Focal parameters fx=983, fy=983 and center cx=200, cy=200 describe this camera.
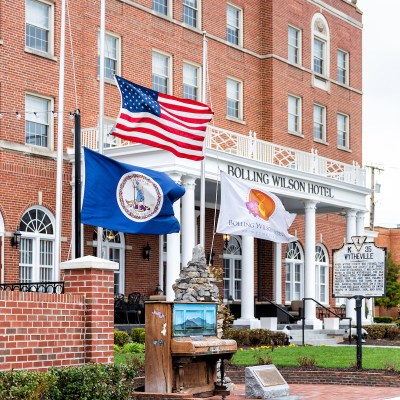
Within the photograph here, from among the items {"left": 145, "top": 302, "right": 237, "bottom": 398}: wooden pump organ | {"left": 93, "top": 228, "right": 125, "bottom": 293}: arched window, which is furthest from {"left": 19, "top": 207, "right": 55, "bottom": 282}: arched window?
{"left": 145, "top": 302, "right": 237, "bottom": 398}: wooden pump organ

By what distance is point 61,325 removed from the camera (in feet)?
44.8

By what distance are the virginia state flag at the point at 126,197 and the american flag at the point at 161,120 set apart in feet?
2.71

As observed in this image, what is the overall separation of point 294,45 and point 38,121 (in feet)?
50.4

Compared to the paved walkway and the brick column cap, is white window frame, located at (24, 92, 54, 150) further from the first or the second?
the brick column cap

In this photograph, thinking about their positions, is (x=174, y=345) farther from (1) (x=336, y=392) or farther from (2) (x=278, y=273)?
(2) (x=278, y=273)

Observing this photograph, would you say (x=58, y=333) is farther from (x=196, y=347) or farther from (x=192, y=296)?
(x=192, y=296)

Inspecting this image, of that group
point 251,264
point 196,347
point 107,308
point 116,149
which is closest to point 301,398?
point 196,347

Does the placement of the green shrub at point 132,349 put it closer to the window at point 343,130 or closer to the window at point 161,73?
the window at point 161,73

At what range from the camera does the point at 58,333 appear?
13594 mm

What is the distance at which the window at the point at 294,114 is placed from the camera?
40.6 metres

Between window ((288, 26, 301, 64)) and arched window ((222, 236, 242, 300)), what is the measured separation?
26.7ft

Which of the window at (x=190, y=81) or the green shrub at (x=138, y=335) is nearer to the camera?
the green shrub at (x=138, y=335)

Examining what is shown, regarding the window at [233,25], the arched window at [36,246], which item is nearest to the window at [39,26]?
the arched window at [36,246]

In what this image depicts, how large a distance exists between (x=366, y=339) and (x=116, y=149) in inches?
A: 442
